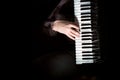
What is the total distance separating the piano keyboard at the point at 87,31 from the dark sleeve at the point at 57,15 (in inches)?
3.7

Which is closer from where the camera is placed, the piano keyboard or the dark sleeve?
the piano keyboard

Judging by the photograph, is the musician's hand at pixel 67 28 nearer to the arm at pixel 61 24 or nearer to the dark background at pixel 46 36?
the arm at pixel 61 24

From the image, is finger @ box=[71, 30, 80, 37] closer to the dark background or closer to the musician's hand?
the musician's hand

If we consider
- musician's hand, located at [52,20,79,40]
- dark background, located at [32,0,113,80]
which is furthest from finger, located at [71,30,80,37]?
dark background, located at [32,0,113,80]

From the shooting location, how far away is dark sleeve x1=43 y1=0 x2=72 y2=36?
147 cm

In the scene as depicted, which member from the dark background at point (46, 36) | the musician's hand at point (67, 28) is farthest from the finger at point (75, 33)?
the dark background at point (46, 36)

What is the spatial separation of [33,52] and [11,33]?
198 mm

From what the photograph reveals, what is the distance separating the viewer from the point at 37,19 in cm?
167

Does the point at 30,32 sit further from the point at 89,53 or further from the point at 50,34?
the point at 89,53

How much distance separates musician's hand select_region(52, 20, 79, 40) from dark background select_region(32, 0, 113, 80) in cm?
11

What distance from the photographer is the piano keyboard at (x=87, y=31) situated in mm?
1354

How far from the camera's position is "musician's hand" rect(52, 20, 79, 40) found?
4.55 feet

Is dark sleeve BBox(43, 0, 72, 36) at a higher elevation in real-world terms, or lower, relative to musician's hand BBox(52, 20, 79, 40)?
higher

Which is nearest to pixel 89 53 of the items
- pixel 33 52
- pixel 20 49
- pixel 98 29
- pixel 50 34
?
pixel 98 29
